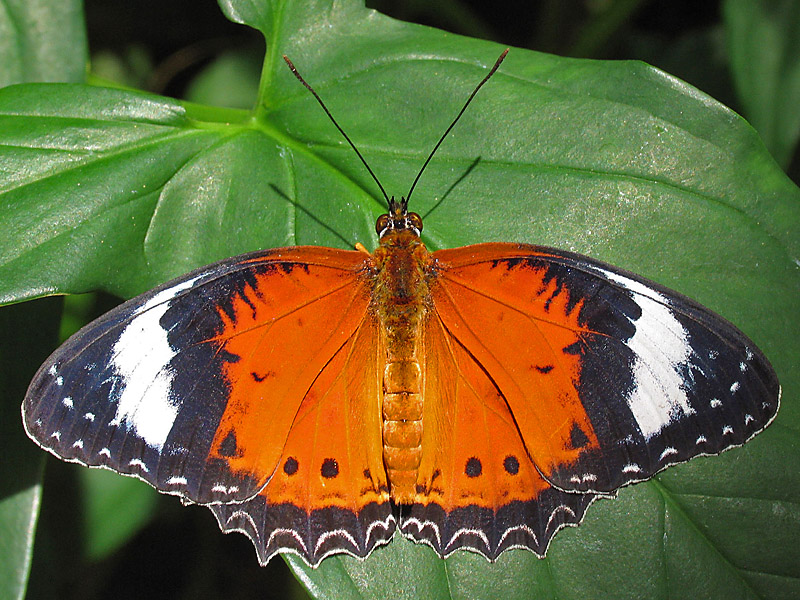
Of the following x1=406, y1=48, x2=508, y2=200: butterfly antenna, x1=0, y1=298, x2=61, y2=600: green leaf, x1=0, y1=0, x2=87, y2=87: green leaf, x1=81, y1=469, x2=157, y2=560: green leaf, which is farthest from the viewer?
x1=81, y1=469, x2=157, y2=560: green leaf

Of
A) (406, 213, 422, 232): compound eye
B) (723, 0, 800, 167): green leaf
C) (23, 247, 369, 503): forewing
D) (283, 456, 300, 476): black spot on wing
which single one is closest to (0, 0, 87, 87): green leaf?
(23, 247, 369, 503): forewing

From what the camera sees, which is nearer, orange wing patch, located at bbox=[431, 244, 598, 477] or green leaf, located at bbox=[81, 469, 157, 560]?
orange wing patch, located at bbox=[431, 244, 598, 477]

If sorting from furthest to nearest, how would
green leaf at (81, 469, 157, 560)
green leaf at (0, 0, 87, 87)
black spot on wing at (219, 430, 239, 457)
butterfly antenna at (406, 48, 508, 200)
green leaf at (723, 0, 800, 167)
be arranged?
1. green leaf at (81, 469, 157, 560)
2. green leaf at (723, 0, 800, 167)
3. green leaf at (0, 0, 87, 87)
4. butterfly antenna at (406, 48, 508, 200)
5. black spot on wing at (219, 430, 239, 457)

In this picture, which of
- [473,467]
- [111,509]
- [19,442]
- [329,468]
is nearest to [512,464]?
[473,467]

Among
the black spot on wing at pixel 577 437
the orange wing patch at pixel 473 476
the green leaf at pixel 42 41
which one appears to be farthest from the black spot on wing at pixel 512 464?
the green leaf at pixel 42 41

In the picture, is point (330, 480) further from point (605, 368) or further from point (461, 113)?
point (461, 113)

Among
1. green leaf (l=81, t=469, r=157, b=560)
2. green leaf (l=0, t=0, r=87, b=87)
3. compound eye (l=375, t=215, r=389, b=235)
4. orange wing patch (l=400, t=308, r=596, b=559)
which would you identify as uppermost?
→ green leaf (l=0, t=0, r=87, b=87)

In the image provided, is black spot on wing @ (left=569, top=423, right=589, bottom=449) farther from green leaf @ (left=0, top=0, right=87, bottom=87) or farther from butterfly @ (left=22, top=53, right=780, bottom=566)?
green leaf @ (left=0, top=0, right=87, bottom=87)
